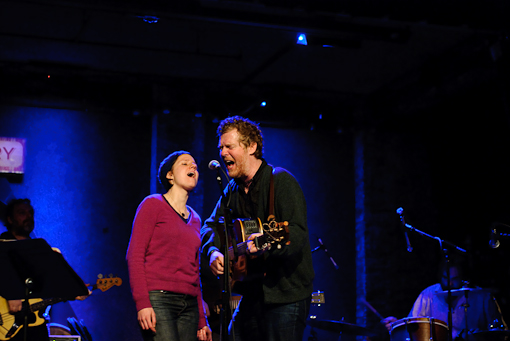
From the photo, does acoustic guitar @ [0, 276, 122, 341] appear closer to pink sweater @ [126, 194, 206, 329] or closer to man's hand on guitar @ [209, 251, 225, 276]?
pink sweater @ [126, 194, 206, 329]

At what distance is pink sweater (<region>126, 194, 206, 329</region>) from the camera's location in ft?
11.3

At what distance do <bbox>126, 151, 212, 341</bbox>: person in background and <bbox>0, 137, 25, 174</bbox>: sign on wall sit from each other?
4.81 m

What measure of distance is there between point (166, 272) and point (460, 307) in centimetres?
501

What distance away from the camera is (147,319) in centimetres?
329

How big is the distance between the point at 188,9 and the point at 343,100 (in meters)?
4.14

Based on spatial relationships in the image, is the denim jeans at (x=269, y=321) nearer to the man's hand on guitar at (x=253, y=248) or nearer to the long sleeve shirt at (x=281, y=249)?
the long sleeve shirt at (x=281, y=249)

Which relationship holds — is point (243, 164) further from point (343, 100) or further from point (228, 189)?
point (343, 100)

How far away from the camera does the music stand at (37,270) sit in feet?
11.2

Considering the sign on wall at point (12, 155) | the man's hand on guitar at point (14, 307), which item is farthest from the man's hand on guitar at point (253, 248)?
the sign on wall at point (12, 155)

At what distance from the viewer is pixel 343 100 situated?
933cm

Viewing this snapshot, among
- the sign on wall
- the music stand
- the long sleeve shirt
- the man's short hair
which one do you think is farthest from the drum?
the sign on wall

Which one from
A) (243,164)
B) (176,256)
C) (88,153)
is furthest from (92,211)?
(243,164)

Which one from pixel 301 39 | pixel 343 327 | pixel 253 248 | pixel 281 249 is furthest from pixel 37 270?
pixel 301 39

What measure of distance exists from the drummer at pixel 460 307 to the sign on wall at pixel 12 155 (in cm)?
560
